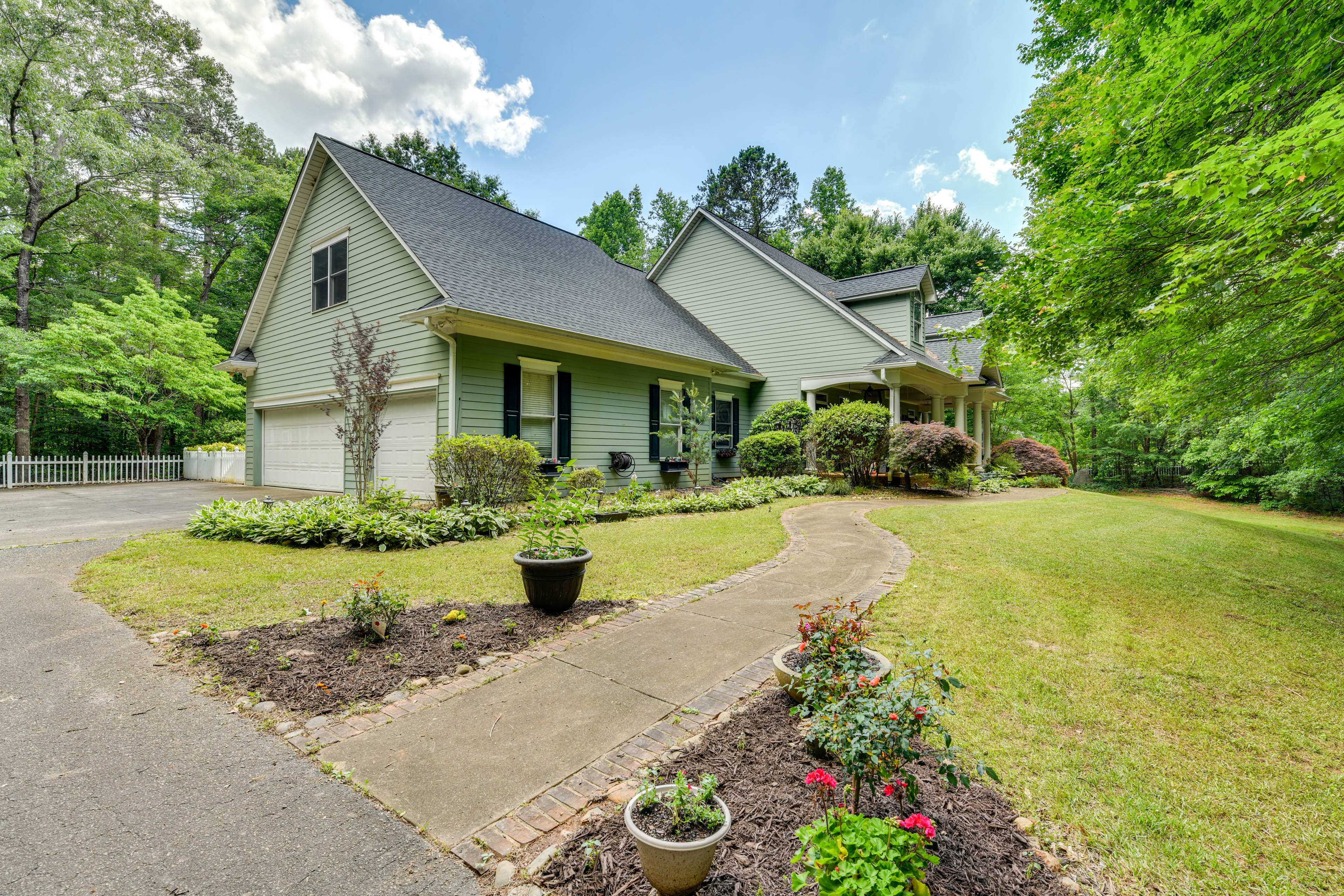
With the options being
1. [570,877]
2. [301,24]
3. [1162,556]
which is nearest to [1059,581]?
[1162,556]

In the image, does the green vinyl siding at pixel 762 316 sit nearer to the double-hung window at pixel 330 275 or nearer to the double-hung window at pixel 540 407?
the double-hung window at pixel 540 407

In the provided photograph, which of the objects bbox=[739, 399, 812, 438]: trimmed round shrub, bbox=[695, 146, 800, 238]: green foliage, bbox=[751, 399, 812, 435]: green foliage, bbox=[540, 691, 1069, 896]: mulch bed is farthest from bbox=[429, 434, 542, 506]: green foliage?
bbox=[695, 146, 800, 238]: green foliage

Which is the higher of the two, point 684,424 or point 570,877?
point 684,424

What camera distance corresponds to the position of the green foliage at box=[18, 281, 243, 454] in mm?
14984

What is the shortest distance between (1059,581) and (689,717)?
15.0 feet

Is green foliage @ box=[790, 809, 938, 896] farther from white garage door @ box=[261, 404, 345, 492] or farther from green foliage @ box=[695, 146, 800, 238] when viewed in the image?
green foliage @ box=[695, 146, 800, 238]

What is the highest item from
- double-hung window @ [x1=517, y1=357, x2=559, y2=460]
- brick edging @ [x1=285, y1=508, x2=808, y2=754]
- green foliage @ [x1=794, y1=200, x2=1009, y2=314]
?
green foliage @ [x1=794, y1=200, x2=1009, y2=314]

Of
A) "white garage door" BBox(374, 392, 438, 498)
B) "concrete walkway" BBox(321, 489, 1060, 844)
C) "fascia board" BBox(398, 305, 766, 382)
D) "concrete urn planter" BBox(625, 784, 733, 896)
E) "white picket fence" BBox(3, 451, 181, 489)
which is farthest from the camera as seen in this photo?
"white picket fence" BBox(3, 451, 181, 489)

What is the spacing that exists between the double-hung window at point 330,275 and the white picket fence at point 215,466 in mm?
5488

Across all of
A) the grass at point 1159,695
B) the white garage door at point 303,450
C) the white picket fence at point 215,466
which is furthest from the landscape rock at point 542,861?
the white picket fence at point 215,466

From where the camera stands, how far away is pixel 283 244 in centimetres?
1217

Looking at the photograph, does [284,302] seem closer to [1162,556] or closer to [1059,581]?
[1059,581]

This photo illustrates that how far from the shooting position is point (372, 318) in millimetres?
10180

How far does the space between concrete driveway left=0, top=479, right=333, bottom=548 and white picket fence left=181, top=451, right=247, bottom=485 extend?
57 centimetres
